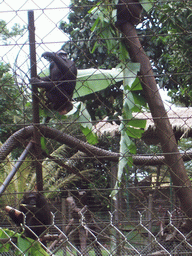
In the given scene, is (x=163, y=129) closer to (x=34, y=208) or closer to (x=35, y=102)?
(x=35, y=102)

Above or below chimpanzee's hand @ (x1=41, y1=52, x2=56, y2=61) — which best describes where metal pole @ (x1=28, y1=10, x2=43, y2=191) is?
below

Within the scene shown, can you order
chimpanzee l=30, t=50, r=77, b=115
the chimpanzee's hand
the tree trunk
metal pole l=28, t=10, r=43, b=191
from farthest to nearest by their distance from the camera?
the chimpanzee's hand → chimpanzee l=30, t=50, r=77, b=115 → the tree trunk → metal pole l=28, t=10, r=43, b=191

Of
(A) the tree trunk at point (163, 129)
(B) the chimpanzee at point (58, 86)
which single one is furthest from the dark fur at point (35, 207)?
(A) the tree trunk at point (163, 129)

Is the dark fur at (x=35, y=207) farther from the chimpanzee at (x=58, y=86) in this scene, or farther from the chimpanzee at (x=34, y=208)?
the chimpanzee at (x=58, y=86)

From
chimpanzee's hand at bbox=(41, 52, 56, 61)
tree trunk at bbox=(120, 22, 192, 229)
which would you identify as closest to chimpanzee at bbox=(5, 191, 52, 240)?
tree trunk at bbox=(120, 22, 192, 229)

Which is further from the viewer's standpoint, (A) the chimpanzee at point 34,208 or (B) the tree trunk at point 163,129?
(A) the chimpanzee at point 34,208

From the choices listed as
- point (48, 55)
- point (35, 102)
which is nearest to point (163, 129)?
point (35, 102)

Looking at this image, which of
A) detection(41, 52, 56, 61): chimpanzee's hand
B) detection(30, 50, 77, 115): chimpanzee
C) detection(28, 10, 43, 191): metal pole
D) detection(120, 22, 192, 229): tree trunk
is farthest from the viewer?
detection(41, 52, 56, 61): chimpanzee's hand

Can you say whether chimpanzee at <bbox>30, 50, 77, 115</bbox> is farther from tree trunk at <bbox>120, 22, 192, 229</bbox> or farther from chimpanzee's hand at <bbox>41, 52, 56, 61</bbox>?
tree trunk at <bbox>120, 22, 192, 229</bbox>

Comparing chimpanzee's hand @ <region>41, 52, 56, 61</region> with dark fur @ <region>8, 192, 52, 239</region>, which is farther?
chimpanzee's hand @ <region>41, 52, 56, 61</region>

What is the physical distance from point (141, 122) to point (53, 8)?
2.96 ft

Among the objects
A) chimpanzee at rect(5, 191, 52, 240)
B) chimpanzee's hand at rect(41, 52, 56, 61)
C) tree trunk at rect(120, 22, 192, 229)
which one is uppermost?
chimpanzee's hand at rect(41, 52, 56, 61)

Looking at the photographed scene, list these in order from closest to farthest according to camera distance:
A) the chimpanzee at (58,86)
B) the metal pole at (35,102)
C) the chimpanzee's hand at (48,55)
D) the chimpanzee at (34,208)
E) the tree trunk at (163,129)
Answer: the metal pole at (35,102), the tree trunk at (163,129), the chimpanzee at (58,86), the chimpanzee at (34,208), the chimpanzee's hand at (48,55)

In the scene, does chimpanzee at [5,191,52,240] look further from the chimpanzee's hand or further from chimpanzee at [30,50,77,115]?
the chimpanzee's hand
